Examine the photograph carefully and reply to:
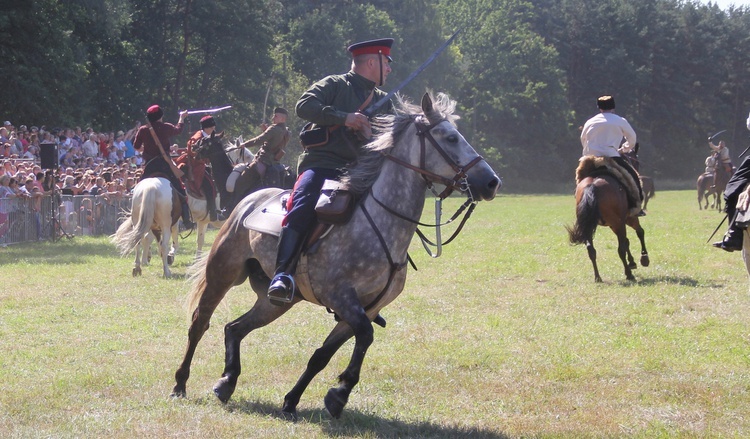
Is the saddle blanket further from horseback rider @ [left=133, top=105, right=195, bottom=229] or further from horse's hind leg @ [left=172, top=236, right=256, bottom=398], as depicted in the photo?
horseback rider @ [left=133, top=105, right=195, bottom=229]

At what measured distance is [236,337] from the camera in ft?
26.9

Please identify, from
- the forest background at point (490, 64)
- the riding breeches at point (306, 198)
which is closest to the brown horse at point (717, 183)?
the forest background at point (490, 64)

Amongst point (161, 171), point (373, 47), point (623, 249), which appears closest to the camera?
point (373, 47)

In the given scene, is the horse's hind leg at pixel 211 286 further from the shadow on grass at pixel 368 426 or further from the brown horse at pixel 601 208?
the brown horse at pixel 601 208

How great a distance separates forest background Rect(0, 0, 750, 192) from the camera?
54.8 meters

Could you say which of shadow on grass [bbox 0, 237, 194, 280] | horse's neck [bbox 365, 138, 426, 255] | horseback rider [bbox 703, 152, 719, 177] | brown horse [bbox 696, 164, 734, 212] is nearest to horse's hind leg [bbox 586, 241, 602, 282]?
shadow on grass [bbox 0, 237, 194, 280]

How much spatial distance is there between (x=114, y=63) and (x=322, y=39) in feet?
73.8

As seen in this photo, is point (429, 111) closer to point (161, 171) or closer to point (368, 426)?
point (368, 426)

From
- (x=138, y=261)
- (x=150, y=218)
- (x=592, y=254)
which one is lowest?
(x=138, y=261)

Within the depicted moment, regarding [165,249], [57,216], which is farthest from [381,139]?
[57,216]

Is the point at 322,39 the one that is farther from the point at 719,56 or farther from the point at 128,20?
the point at 719,56

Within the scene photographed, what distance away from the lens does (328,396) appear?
7.29 meters

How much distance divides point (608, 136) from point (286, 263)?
359 inches

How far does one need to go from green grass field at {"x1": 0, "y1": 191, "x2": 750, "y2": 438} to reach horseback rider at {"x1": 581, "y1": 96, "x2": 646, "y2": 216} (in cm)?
183
